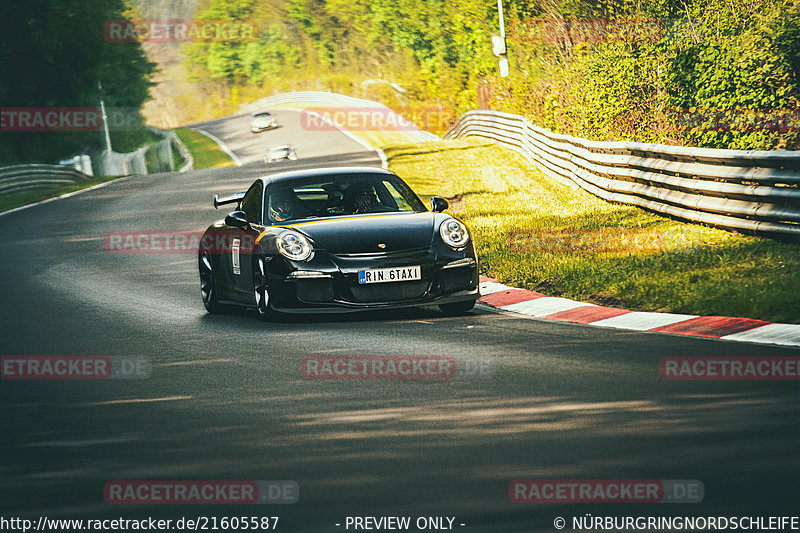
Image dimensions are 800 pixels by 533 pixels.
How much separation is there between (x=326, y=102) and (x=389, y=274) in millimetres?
76908

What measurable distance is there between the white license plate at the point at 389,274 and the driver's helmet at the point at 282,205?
1425 millimetres

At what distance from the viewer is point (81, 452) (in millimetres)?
5648

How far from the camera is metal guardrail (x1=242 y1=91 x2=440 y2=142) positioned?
63366mm

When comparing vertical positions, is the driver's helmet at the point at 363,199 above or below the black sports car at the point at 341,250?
above

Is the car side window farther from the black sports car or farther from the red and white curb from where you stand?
the red and white curb

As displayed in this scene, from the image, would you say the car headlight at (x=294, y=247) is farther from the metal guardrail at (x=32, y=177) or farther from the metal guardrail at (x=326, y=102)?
the metal guardrail at (x=326, y=102)

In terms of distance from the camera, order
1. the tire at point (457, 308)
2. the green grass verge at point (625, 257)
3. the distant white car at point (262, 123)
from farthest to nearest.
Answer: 1. the distant white car at point (262, 123)
2. the tire at point (457, 308)
3. the green grass verge at point (625, 257)

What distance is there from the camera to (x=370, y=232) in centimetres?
965

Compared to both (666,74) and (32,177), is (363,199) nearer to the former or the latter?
(666,74)

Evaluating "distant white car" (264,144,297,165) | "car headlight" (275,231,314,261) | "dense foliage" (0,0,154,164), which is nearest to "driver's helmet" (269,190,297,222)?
"car headlight" (275,231,314,261)

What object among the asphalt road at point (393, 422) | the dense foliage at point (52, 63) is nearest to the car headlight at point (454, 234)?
the asphalt road at point (393, 422)

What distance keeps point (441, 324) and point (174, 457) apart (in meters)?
4.23

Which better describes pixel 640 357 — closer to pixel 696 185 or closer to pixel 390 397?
pixel 390 397

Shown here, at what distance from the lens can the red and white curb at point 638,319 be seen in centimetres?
763
